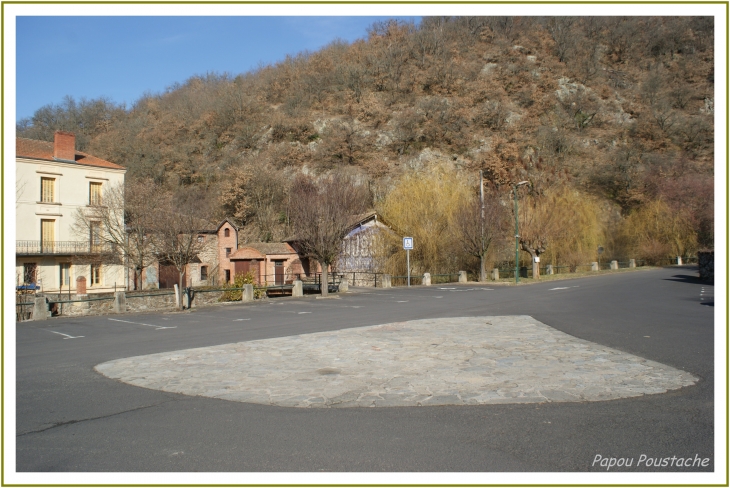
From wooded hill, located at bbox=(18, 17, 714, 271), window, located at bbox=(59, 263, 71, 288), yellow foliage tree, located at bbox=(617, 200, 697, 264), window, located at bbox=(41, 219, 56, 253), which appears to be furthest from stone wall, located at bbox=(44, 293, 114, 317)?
yellow foliage tree, located at bbox=(617, 200, 697, 264)

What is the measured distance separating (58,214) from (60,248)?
2606 mm

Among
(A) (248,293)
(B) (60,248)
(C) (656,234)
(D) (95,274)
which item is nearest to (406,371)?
(A) (248,293)

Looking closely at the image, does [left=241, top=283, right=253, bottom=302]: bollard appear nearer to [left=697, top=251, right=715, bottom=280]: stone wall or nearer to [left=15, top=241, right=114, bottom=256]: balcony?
[left=15, top=241, right=114, bottom=256]: balcony

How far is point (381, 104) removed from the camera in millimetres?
84438

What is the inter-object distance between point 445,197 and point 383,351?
32989 mm

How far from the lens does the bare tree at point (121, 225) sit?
3956 centimetres

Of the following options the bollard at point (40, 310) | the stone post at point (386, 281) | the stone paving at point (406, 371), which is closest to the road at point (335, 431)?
the stone paving at point (406, 371)

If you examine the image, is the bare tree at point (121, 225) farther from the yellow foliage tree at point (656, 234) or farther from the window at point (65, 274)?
the yellow foliage tree at point (656, 234)

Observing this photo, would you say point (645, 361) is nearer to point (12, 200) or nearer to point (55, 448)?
point (55, 448)

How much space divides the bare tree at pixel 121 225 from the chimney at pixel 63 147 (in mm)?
3676

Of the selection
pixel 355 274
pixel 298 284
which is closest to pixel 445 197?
pixel 355 274

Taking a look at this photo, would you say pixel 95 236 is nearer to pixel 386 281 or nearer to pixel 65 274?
pixel 65 274

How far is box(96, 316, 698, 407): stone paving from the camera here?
7.02 meters

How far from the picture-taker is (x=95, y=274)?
4238 centimetres
